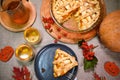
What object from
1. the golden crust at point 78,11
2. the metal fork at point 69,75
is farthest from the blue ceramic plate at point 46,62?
the golden crust at point 78,11

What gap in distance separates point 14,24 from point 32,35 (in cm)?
11

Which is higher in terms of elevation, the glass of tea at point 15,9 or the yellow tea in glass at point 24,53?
the glass of tea at point 15,9

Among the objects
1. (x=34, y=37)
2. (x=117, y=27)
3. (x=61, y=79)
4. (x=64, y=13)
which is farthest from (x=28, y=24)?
(x=117, y=27)

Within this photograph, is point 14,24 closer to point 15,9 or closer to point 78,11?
point 15,9

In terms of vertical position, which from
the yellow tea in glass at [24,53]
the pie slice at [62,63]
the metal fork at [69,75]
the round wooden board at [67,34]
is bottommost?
the metal fork at [69,75]

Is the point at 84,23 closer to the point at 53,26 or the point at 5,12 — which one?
the point at 53,26

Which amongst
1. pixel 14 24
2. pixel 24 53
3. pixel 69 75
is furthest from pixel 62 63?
pixel 14 24

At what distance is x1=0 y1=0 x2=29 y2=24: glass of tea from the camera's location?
0.98 metres

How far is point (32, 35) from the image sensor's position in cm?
104

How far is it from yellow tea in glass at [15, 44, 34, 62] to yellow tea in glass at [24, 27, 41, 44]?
0.11 feet

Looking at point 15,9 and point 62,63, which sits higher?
point 15,9

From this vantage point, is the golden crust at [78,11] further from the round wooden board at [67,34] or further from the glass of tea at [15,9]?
the glass of tea at [15,9]

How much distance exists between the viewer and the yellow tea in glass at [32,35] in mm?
1026

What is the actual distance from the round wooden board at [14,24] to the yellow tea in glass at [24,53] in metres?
0.10
